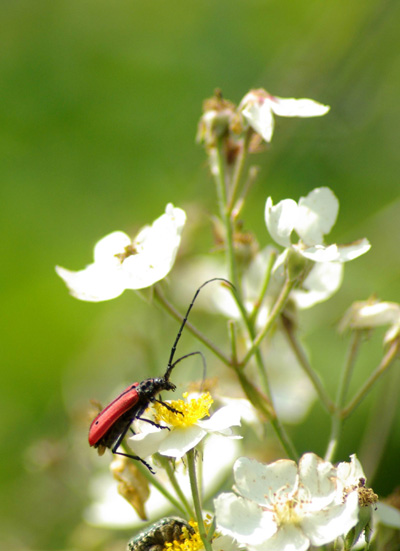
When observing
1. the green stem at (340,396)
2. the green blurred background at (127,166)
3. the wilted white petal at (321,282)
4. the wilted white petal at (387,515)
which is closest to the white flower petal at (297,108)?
the green blurred background at (127,166)

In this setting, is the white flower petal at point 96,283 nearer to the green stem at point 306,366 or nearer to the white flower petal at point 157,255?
the white flower petal at point 157,255

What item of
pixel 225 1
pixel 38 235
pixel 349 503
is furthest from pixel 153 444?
pixel 225 1

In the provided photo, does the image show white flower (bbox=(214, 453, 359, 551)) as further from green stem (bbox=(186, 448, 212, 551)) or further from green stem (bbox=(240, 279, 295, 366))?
green stem (bbox=(240, 279, 295, 366))

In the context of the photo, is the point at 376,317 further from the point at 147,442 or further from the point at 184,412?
the point at 147,442

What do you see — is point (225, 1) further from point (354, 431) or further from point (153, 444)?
point (153, 444)

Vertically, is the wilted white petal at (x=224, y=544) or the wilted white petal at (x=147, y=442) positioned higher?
the wilted white petal at (x=147, y=442)

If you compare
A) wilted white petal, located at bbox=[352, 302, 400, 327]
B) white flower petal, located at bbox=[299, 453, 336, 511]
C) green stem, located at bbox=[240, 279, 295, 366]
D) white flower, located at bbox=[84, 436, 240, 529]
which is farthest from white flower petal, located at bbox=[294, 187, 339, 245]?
white flower, located at bbox=[84, 436, 240, 529]
